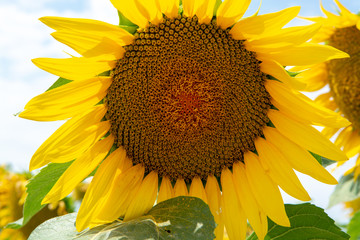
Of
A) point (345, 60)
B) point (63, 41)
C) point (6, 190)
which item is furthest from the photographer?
point (6, 190)

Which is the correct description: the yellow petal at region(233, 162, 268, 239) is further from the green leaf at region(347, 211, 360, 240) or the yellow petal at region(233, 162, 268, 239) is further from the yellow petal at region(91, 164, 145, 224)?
the green leaf at region(347, 211, 360, 240)

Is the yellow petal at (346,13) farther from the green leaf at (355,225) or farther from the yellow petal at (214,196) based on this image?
the yellow petal at (214,196)

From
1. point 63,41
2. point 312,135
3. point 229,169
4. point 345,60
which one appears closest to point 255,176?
point 229,169

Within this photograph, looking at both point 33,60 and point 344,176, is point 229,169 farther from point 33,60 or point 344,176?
point 344,176

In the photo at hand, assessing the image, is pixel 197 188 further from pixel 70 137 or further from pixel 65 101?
pixel 65 101

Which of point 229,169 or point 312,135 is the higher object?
point 312,135

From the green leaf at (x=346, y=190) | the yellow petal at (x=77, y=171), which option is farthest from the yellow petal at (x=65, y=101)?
the green leaf at (x=346, y=190)
